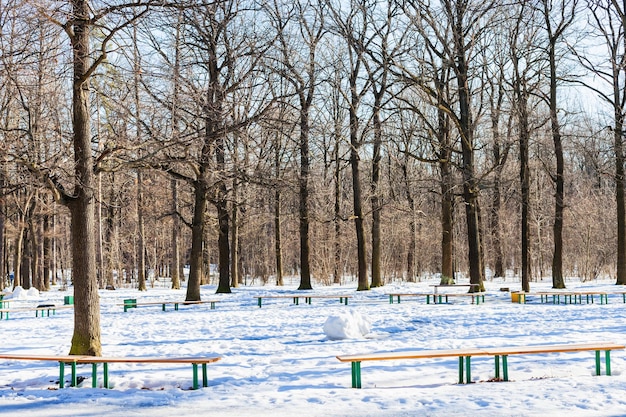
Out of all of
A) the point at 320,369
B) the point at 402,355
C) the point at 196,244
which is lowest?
the point at 320,369

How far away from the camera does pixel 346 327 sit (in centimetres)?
1280

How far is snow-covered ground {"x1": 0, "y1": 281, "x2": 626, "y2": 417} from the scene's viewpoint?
705cm

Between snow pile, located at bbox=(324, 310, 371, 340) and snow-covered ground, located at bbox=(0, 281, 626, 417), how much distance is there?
0.02 meters

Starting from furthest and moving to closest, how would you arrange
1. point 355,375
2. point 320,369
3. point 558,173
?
1. point 558,173
2. point 320,369
3. point 355,375

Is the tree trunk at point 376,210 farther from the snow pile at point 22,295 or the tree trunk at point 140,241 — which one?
the snow pile at point 22,295

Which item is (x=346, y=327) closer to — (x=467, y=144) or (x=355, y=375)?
(x=355, y=375)

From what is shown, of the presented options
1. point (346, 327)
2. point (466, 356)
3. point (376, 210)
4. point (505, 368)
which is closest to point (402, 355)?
point (466, 356)

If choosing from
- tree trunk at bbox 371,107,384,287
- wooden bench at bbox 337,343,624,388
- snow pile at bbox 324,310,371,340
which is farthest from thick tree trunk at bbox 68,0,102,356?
tree trunk at bbox 371,107,384,287

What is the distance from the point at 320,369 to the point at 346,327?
10.8ft

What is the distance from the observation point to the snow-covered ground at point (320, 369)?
7055mm

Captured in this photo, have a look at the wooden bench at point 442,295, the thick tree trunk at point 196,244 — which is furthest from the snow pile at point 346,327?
the thick tree trunk at point 196,244

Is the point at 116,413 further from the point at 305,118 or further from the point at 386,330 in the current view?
the point at 305,118

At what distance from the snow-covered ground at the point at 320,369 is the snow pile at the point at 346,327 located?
0.02 metres

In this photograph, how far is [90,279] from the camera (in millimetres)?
10266
